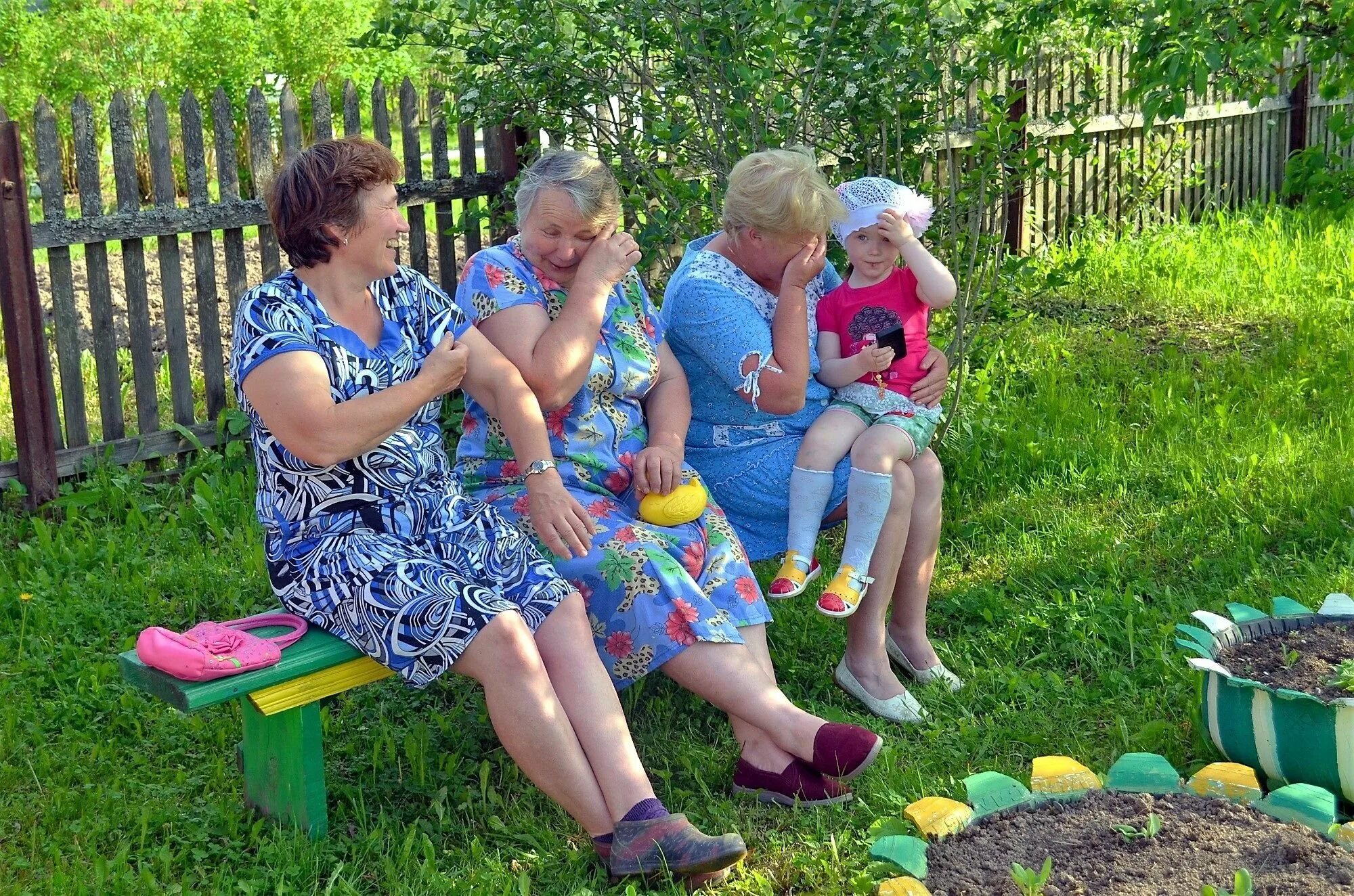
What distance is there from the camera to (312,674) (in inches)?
112

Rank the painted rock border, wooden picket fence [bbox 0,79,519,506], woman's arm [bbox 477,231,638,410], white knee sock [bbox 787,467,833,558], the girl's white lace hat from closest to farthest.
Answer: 1. the painted rock border
2. woman's arm [bbox 477,231,638,410]
3. white knee sock [bbox 787,467,833,558]
4. the girl's white lace hat
5. wooden picket fence [bbox 0,79,519,506]

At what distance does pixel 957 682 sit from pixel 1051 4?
86.7 inches

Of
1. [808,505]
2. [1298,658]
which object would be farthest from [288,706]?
[1298,658]

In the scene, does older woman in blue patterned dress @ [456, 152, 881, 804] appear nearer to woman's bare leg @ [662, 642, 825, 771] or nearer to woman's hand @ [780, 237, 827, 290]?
woman's bare leg @ [662, 642, 825, 771]

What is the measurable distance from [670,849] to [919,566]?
1254 mm

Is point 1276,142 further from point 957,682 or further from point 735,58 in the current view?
point 957,682

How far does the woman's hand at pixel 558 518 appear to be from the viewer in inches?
119

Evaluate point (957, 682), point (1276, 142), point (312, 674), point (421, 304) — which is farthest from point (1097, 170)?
point (312, 674)

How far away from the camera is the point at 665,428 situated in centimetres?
336

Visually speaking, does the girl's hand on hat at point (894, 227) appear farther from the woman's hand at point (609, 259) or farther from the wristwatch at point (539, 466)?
the wristwatch at point (539, 466)

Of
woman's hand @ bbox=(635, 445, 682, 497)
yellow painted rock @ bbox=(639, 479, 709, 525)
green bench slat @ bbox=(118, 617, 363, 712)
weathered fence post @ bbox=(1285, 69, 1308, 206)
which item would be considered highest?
weathered fence post @ bbox=(1285, 69, 1308, 206)

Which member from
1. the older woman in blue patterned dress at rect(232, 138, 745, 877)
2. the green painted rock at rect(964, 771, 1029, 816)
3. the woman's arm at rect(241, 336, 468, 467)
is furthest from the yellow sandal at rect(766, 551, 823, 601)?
the woman's arm at rect(241, 336, 468, 467)

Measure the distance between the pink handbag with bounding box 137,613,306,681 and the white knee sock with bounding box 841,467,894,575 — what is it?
138cm

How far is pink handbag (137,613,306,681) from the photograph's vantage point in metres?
2.69
